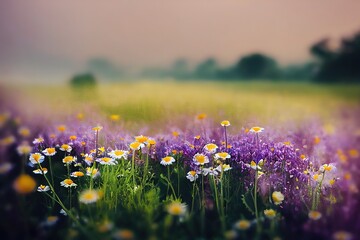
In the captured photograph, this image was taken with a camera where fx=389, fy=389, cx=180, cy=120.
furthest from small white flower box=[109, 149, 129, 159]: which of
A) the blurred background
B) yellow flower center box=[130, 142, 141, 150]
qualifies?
the blurred background

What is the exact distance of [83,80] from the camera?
2.72 meters

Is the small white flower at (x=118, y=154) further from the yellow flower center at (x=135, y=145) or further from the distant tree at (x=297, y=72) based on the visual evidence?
the distant tree at (x=297, y=72)

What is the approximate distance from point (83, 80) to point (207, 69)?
906mm

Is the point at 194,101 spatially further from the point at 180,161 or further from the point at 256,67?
the point at 180,161

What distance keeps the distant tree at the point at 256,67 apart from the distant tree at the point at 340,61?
32 centimetres

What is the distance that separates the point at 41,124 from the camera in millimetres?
2662

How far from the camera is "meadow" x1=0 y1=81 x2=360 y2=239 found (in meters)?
1.83

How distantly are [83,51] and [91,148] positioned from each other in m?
0.69

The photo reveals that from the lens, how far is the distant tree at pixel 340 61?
287 centimetres

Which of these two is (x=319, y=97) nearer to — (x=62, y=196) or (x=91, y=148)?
(x=91, y=148)

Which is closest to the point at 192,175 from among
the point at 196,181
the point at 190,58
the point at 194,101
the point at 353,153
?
the point at 196,181

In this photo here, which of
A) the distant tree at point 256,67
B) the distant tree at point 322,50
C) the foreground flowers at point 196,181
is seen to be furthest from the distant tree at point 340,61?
the foreground flowers at point 196,181

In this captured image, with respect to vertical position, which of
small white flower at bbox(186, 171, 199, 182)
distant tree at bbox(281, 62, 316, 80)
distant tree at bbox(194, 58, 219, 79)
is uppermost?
distant tree at bbox(194, 58, 219, 79)

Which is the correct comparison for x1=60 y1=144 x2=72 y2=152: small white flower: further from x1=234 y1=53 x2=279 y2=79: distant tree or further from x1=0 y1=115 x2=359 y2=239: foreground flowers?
x1=234 y1=53 x2=279 y2=79: distant tree
